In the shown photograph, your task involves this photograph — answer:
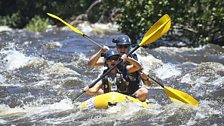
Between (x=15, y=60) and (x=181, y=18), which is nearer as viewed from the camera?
(x=15, y=60)

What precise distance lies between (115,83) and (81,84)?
7.88ft

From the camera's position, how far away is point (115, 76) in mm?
6730

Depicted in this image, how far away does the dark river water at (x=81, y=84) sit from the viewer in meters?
6.12

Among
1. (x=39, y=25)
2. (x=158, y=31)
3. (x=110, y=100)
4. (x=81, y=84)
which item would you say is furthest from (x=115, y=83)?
(x=39, y=25)

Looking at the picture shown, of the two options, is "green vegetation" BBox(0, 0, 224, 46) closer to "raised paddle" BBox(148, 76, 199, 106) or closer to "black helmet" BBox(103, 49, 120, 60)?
"raised paddle" BBox(148, 76, 199, 106)

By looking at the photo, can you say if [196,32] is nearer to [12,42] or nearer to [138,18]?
[138,18]

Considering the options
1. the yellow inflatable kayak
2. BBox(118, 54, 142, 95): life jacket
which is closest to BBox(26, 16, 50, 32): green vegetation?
BBox(118, 54, 142, 95): life jacket

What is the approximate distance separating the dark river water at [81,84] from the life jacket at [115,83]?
43cm

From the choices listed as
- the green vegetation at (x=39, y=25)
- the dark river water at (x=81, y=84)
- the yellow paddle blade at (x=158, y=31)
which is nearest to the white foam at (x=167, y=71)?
the dark river water at (x=81, y=84)

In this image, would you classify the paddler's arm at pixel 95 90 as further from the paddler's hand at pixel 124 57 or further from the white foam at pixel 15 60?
the white foam at pixel 15 60

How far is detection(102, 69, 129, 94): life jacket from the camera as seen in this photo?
6.67 m

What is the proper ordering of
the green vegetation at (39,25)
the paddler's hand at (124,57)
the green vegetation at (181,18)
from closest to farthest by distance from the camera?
the paddler's hand at (124,57)
the green vegetation at (181,18)
the green vegetation at (39,25)

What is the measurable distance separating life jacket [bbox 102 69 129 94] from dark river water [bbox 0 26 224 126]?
0.43 metres

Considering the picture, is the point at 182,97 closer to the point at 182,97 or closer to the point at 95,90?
the point at 182,97
